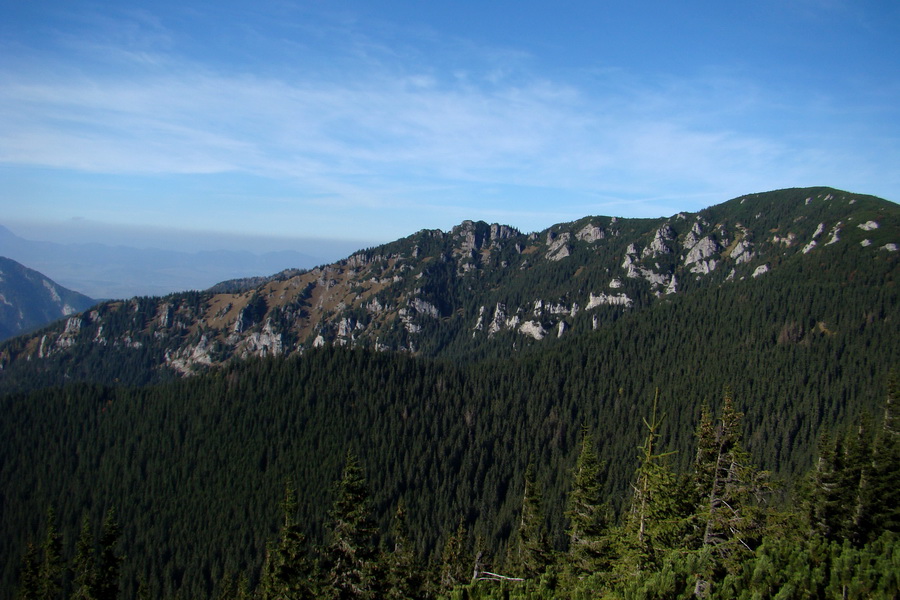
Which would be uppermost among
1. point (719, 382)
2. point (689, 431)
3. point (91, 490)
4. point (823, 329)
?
point (823, 329)

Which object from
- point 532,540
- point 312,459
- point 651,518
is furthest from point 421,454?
point 651,518

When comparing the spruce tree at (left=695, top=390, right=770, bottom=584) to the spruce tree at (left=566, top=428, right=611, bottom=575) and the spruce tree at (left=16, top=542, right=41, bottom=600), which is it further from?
the spruce tree at (left=16, top=542, right=41, bottom=600)

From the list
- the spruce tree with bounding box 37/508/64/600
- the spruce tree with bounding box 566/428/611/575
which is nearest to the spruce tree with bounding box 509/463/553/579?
the spruce tree with bounding box 566/428/611/575

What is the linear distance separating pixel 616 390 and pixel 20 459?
752ft

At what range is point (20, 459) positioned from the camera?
602ft

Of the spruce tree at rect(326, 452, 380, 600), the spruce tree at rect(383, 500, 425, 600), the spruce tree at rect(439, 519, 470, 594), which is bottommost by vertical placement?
the spruce tree at rect(439, 519, 470, 594)

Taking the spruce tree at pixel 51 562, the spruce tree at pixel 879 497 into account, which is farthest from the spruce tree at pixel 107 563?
the spruce tree at pixel 879 497

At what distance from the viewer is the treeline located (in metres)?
17.3

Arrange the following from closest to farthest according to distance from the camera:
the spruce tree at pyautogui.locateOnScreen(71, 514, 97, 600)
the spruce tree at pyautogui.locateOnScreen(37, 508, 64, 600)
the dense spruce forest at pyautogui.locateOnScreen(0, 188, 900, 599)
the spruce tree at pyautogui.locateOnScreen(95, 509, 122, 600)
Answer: the spruce tree at pyautogui.locateOnScreen(71, 514, 97, 600) < the spruce tree at pyautogui.locateOnScreen(95, 509, 122, 600) < the dense spruce forest at pyautogui.locateOnScreen(0, 188, 900, 599) < the spruce tree at pyautogui.locateOnScreen(37, 508, 64, 600)

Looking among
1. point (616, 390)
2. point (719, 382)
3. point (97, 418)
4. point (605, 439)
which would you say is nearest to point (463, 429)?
point (605, 439)

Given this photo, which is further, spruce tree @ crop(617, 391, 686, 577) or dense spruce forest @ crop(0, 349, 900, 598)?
dense spruce forest @ crop(0, 349, 900, 598)

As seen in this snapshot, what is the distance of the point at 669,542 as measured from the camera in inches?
918

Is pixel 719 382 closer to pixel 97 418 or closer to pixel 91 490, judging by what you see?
pixel 91 490

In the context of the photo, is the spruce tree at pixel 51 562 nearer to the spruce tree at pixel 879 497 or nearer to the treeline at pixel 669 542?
the treeline at pixel 669 542
